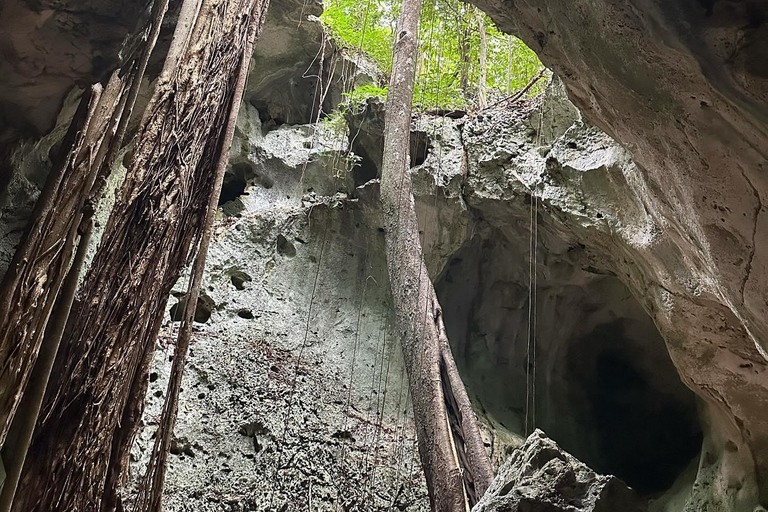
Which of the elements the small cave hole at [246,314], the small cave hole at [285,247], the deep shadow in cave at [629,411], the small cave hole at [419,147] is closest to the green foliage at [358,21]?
the small cave hole at [419,147]

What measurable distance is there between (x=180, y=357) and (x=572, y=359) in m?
5.14

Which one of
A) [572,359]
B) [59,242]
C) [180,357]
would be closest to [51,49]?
[59,242]

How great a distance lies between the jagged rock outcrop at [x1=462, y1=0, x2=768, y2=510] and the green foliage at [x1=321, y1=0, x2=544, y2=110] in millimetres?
3567

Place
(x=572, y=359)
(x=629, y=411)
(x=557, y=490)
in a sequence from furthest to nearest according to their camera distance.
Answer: (x=572, y=359) → (x=629, y=411) → (x=557, y=490)

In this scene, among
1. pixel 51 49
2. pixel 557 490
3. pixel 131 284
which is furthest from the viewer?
pixel 557 490

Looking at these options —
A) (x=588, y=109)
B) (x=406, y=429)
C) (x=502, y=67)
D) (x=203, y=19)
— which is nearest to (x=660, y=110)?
(x=588, y=109)

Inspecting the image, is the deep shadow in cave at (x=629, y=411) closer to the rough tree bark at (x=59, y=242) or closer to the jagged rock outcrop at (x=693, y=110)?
the jagged rock outcrop at (x=693, y=110)

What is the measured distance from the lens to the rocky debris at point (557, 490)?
2707mm

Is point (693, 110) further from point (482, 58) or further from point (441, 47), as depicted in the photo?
point (482, 58)

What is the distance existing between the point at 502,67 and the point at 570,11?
233 inches

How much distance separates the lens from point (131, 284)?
2209 mm

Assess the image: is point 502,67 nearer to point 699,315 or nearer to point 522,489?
point 699,315

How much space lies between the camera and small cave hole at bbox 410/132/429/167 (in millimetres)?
6262

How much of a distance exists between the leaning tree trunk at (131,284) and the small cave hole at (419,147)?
11.7ft
